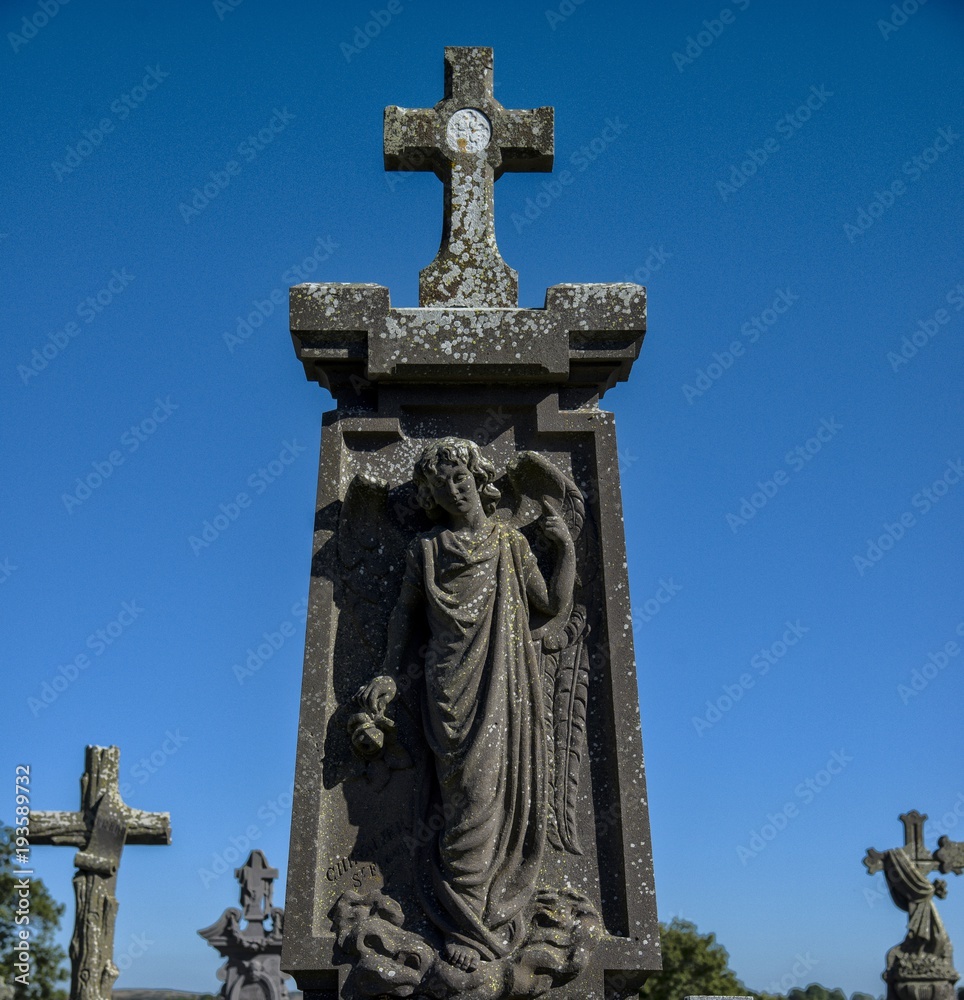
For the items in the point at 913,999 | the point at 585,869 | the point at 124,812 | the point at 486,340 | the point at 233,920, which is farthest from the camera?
the point at 233,920

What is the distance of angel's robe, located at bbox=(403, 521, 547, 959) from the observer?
20.2ft

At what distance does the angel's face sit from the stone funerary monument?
0.01 m

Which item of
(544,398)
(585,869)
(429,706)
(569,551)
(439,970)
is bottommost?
(439,970)

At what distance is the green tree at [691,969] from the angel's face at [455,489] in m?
33.1

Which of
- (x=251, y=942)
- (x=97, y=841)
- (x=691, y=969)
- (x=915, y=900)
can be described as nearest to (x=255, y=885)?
(x=251, y=942)

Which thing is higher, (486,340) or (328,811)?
(486,340)

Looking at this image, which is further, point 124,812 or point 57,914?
point 57,914

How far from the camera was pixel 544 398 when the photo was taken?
702 centimetres

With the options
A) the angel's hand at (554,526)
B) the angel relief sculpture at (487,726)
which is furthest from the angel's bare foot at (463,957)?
the angel's hand at (554,526)

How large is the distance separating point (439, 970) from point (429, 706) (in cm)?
123

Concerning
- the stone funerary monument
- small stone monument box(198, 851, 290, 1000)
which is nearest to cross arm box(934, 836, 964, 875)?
small stone monument box(198, 851, 290, 1000)

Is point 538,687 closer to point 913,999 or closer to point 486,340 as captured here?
point 486,340

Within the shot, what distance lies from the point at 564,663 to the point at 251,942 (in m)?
14.9

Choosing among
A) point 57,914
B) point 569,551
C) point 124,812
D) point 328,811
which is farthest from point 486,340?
point 57,914
